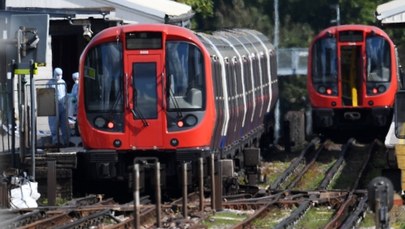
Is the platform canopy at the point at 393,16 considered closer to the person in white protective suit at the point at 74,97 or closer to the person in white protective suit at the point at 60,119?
the person in white protective suit at the point at 74,97

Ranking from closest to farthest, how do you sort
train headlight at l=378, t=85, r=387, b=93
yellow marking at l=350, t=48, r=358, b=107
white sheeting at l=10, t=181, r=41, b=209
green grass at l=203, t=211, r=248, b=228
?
green grass at l=203, t=211, r=248, b=228, white sheeting at l=10, t=181, r=41, b=209, train headlight at l=378, t=85, r=387, b=93, yellow marking at l=350, t=48, r=358, b=107

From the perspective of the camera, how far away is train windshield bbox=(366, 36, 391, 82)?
30516 mm

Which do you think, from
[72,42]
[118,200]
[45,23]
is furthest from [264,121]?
[45,23]

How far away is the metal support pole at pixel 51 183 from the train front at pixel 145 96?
1.02 metres

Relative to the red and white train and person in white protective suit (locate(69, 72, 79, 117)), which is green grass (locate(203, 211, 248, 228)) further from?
person in white protective suit (locate(69, 72, 79, 117))

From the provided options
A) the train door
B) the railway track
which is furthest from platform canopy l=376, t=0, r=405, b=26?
the railway track

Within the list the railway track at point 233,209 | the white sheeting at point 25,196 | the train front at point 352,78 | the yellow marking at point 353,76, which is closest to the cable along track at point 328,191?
the railway track at point 233,209

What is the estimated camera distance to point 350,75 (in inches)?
1242

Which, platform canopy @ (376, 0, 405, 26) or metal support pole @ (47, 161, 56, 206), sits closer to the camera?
metal support pole @ (47, 161, 56, 206)

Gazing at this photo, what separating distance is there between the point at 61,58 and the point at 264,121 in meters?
4.71

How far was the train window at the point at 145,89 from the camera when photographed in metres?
21.2

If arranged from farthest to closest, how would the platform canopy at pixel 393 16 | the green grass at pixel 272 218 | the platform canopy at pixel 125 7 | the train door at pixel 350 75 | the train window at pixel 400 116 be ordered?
the train door at pixel 350 75
the platform canopy at pixel 393 16
the platform canopy at pixel 125 7
the train window at pixel 400 116
the green grass at pixel 272 218

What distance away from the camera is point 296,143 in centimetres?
3394

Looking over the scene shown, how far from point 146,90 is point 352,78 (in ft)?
36.5
